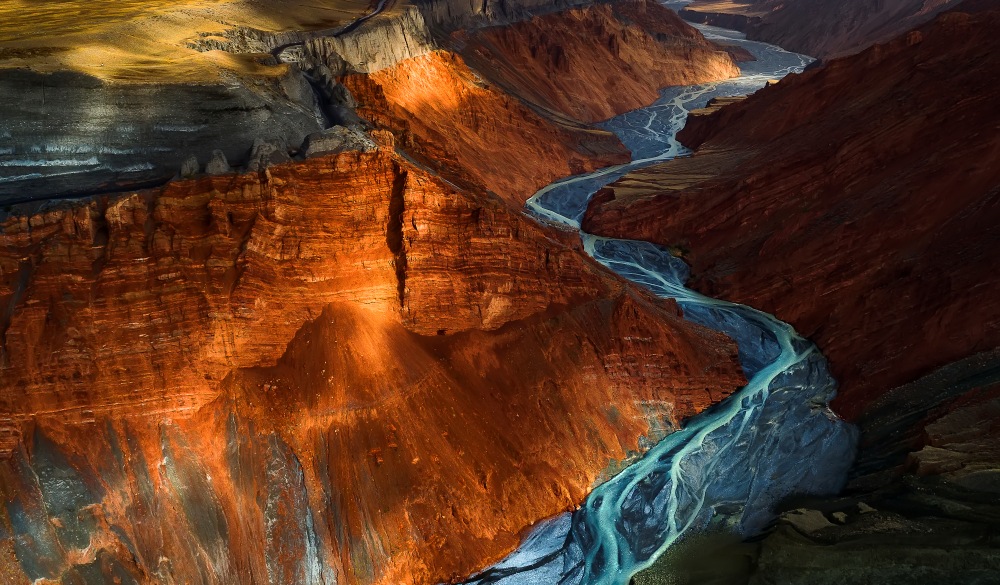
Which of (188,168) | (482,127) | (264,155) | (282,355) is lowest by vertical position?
(282,355)

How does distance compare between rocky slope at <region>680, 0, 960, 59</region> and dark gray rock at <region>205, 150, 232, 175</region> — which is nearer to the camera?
dark gray rock at <region>205, 150, 232, 175</region>

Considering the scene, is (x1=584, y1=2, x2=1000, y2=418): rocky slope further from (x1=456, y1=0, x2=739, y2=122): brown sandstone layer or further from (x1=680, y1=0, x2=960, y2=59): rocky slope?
(x1=680, y1=0, x2=960, y2=59): rocky slope

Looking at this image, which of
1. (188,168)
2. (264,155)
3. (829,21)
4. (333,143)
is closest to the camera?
(188,168)

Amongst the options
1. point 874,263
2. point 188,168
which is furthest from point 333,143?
point 874,263

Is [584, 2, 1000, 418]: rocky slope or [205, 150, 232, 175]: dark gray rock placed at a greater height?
[205, 150, 232, 175]: dark gray rock

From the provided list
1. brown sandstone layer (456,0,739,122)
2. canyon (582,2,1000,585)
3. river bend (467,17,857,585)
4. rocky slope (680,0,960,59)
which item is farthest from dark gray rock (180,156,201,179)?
rocky slope (680,0,960,59)

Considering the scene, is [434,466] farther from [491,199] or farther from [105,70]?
[105,70]

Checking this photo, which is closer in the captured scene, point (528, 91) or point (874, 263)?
point (874, 263)

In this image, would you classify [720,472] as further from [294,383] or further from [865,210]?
[865,210]
